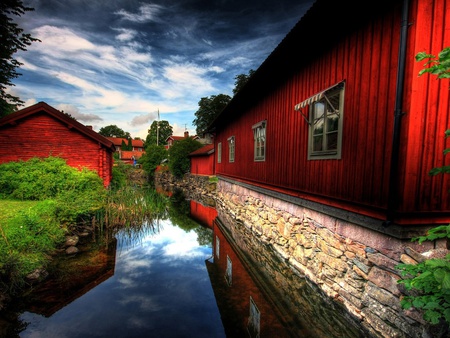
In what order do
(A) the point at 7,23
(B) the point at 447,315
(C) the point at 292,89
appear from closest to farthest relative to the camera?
(B) the point at 447,315
(C) the point at 292,89
(A) the point at 7,23

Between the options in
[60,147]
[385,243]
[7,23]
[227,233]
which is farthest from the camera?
[7,23]

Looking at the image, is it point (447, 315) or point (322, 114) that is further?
point (322, 114)

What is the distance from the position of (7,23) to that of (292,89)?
17385mm

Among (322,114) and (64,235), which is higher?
(322,114)

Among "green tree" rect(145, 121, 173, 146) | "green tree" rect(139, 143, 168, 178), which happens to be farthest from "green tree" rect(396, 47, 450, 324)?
"green tree" rect(145, 121, 173, 146)

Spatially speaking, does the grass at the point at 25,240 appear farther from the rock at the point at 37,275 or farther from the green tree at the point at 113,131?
the green tree at the point at 113,131

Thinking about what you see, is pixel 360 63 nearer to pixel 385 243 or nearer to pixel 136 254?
pixel 385 243

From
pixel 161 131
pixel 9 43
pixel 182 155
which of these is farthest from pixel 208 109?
pixel 9 43

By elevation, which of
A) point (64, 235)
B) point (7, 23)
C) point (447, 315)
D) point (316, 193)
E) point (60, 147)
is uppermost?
point (7, 23)

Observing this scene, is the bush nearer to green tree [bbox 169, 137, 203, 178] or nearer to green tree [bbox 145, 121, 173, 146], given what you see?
green tree [bbox 169, 137, 203, 178]

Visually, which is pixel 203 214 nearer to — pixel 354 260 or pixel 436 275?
pixel 354 260

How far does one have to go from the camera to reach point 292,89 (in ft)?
21.4

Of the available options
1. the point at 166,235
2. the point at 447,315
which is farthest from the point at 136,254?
the point at 447,315


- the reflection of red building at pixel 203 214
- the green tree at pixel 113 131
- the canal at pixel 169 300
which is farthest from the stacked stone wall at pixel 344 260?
the green tree at pixel 113 131
